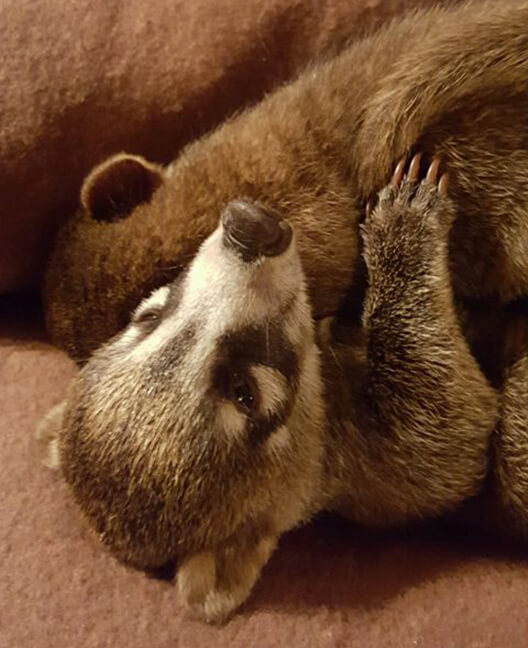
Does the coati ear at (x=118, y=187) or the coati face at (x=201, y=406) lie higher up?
the coati ear at (x=118, y=187)

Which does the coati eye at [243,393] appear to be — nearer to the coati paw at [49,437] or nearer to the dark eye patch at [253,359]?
the dark eye patch at [253,359]

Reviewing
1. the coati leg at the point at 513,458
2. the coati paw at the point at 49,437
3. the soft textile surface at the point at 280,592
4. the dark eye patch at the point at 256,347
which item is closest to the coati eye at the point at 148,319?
the dark eye patch at the point at 256,347

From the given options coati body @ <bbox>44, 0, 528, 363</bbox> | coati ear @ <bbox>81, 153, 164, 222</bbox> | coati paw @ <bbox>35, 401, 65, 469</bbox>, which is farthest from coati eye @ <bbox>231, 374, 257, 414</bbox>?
coati ear @ <bbox>81, 153, 164, 222</bbox>

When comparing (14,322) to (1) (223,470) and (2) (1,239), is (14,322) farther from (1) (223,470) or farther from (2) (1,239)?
(1) (223,470)

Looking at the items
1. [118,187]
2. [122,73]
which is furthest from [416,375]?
[122,73]

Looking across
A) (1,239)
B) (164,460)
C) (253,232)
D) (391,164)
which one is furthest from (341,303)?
(1,239)

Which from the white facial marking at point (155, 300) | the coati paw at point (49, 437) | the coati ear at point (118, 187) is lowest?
the coati paw at point (49, 437)
